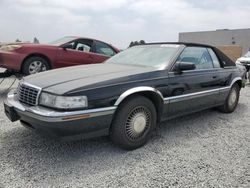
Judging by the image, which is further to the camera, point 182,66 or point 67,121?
point 182,66

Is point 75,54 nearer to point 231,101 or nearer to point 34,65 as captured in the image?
point 34,65

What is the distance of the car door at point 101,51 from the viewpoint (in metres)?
7.50

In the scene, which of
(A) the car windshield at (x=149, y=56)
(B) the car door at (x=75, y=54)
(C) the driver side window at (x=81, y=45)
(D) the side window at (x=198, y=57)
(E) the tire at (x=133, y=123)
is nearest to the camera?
(E) the tire at (x=133, y=123)

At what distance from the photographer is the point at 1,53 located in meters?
6.13

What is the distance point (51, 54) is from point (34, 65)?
0.51 meters

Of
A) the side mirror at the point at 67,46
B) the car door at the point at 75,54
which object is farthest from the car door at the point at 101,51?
the side mirror at the point at 67,46

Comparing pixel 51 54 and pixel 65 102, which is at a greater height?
pixel 51 54

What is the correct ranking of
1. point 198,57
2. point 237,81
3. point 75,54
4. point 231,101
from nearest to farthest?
1. point 198,57
2. point 231,101
3. point 237,81
4. point 75,54

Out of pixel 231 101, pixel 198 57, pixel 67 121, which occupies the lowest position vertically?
pixel 231 101

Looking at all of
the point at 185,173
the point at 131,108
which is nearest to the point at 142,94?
the point at 131,108

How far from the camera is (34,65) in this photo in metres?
6.38

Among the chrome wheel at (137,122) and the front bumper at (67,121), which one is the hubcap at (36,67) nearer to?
the front bumper at (67,121)

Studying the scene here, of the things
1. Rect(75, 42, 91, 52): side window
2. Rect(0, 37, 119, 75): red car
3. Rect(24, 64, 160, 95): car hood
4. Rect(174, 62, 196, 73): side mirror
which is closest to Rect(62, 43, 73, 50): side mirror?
Rect(0, 37, 119, 75): red car

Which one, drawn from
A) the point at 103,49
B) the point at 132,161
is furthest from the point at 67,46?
the point at 132,161
